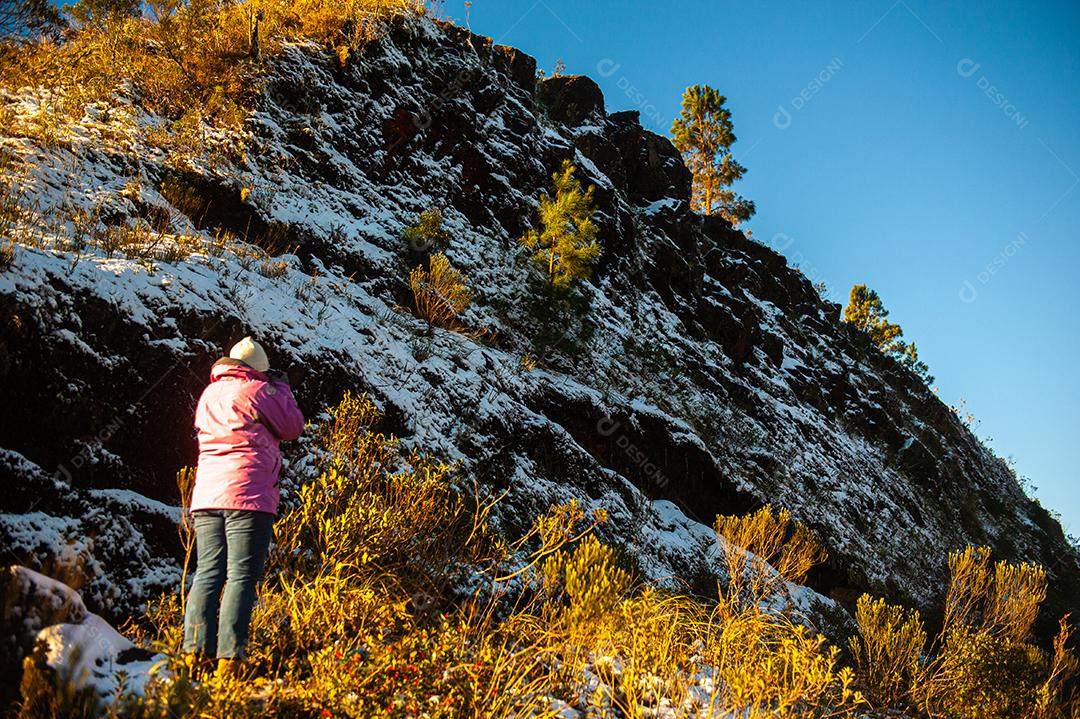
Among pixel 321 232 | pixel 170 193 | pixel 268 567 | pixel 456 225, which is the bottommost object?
pixel 268 567

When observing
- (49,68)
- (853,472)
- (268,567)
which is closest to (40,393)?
(268,567)

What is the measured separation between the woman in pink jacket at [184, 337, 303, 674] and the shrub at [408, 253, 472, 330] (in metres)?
5.18

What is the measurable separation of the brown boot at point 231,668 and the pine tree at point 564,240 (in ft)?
33.8

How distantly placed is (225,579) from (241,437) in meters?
0.72

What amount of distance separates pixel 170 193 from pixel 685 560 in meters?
8.99

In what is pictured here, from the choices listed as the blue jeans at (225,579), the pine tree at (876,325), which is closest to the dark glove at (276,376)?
the blue jeans at (225,579)

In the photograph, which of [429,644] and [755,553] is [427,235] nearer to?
[429,644]

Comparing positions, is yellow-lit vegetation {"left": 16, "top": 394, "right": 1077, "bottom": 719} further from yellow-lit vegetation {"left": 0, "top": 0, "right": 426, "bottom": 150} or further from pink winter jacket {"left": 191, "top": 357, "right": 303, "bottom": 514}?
yellow-lit vegetation {"left": 0, "top": 0, "right": 426, "bottom": 150}

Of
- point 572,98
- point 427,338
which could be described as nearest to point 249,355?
point 427,338

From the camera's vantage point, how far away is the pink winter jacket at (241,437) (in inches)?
108

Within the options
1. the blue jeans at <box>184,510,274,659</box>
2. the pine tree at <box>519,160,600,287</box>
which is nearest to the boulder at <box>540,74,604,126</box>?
the pine tree at <box>519,160,600,287</box>

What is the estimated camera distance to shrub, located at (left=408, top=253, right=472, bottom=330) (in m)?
8.51

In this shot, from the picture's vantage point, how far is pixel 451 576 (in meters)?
4.08

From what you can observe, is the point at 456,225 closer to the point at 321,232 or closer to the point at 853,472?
the point at 321,232
